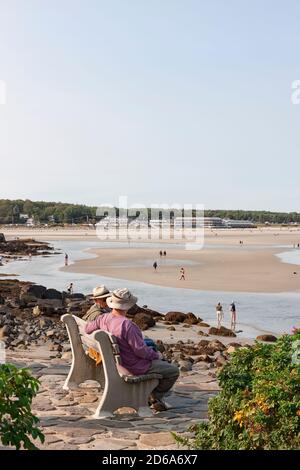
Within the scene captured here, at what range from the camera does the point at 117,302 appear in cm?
636

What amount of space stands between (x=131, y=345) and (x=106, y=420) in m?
0.79

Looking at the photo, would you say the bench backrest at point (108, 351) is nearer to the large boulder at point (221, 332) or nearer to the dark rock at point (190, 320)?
the large boulder at point (221, 332)

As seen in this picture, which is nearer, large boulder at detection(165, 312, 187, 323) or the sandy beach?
large boulder at detection(165, 312, 187, 323)

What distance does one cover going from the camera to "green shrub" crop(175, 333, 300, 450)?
3797 millimetres

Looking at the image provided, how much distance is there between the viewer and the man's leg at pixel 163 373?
6395 mm

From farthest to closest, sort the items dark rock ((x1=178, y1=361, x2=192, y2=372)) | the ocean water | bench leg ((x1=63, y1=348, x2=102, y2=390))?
1. the ocean water
2. dark rock ((x1=178, y1=361, x2=192, y2=372))
3. bench leg ((x1=63, y1=348, x2=102, y2=390))

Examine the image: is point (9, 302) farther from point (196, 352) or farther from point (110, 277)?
point (110, 277)

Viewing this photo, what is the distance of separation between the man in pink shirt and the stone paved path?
42cm

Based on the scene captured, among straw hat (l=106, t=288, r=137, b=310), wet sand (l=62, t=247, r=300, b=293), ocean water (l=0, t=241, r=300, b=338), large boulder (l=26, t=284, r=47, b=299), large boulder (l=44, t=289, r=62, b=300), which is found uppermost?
straw hat (l=106, t=288, r=137, b=310)

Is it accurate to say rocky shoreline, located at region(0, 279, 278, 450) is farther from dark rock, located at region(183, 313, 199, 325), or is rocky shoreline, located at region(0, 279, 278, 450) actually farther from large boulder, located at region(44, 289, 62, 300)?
large boulder, located at region(44, 289, 62, 300)

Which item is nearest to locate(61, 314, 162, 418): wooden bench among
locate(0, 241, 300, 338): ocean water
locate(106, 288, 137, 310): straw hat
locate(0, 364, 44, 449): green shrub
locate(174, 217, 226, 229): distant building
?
locate(106, 288, 137, 310): straw hat

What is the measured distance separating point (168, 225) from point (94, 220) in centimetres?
2349

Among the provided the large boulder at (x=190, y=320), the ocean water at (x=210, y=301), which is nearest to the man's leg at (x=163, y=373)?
the ocean water at (x=210, y=301)
